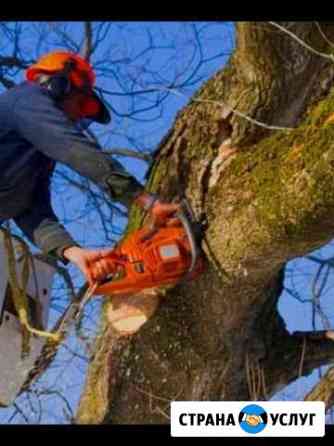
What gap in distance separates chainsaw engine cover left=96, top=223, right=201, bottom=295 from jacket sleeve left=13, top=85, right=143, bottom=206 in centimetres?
14

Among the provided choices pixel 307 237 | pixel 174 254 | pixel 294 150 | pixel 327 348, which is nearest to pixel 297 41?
pixel 294 150

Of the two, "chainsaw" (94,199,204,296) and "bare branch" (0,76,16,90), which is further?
"bare branch" (0,76,16,90)

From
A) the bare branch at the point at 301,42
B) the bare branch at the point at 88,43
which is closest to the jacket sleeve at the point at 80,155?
the bare branch at the point at 301,42

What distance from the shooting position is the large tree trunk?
83.6 inches

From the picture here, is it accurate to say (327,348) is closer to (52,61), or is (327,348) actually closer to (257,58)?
(257,58)

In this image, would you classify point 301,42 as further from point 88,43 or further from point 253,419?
point 88,43

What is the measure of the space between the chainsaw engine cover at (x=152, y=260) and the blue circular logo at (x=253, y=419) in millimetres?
478

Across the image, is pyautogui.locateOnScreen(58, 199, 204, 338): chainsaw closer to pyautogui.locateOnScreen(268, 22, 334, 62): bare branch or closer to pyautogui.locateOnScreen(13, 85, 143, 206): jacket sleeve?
pyautogui.locateOnScreen(13, 85, 143, 206): jacket sleeve

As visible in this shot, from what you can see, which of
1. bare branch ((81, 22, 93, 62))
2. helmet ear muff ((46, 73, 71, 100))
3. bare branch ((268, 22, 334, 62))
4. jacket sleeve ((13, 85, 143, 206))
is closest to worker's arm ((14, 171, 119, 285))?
jacket sleeve ((13, 85, 143, 206))

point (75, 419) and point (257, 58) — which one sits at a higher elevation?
point (257, 58)

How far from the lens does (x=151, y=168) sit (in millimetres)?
2580

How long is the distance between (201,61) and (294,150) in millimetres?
1602

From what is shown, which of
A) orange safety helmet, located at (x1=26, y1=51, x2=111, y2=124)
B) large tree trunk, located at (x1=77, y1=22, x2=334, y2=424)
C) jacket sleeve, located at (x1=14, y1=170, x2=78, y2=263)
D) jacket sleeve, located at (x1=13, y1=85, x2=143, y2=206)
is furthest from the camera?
orange safety helmet, located at (x1=26, y1=51, x2=111, y2=124)

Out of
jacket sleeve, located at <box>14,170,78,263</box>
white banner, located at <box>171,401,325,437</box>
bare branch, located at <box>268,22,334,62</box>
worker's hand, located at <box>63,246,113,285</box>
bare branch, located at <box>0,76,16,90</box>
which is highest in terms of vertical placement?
bare branch, located at <box>0,76,16,90</box>
